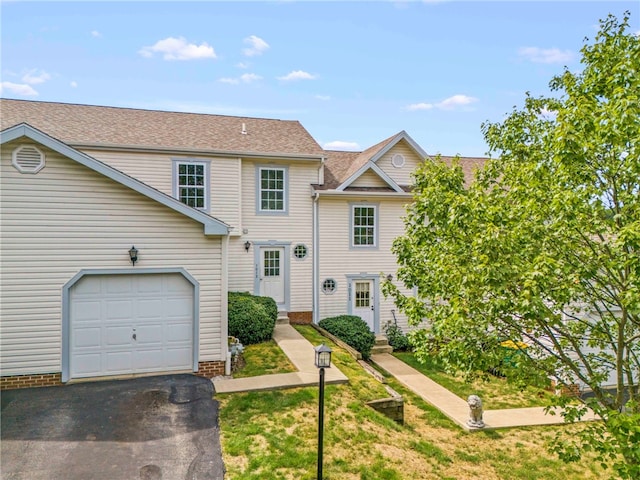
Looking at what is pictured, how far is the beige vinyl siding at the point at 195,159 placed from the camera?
14.2 metres

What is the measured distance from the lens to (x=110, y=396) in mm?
8242

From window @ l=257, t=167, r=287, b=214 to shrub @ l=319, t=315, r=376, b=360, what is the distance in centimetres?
483

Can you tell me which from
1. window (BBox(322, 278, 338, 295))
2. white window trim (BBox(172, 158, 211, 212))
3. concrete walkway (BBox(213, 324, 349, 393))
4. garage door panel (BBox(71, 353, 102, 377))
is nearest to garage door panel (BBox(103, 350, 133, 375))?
garage door panel (BBox(71, 353, 102, 377))

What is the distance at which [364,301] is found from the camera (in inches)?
663

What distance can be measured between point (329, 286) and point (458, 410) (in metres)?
7.28

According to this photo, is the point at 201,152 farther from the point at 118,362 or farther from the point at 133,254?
the point at 118,362

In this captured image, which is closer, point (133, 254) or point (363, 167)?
point (133, 254)

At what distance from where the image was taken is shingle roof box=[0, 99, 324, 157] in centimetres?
1424

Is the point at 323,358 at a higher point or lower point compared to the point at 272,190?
lower

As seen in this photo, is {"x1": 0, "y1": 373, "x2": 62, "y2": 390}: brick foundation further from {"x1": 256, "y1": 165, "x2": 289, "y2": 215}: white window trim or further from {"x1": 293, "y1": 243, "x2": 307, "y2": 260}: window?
{"x1": 293, "y1": 243, "x2": 307, "y2": 260}: window

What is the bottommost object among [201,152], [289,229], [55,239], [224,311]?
[224,311]

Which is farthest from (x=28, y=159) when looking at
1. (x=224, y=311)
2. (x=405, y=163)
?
(x=405, y=163)

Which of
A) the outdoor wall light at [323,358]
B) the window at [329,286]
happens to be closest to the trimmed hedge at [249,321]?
the window at [329,286]

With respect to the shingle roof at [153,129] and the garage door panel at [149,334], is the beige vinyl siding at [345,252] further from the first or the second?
the garage door panel at [149,334]
